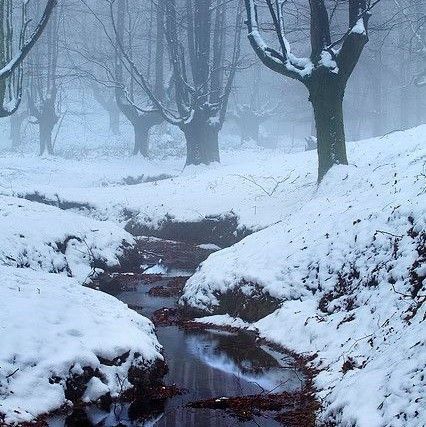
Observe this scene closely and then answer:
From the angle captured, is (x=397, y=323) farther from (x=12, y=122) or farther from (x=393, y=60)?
(x=393, y=60)

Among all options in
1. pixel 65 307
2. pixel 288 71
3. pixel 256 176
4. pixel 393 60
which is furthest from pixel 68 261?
pixel 393 60

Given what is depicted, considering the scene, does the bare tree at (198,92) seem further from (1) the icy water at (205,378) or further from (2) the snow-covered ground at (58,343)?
(2) the snow-covered ground at (58,343)

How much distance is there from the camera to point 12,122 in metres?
42.5

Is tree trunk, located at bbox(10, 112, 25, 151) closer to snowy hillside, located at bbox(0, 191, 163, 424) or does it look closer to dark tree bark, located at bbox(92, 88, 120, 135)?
dark tree bark, located at bbox(92, 88, 120, 135)

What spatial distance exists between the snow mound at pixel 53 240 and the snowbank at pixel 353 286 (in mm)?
2799

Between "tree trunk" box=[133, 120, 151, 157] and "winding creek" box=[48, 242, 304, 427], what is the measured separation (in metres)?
21.9

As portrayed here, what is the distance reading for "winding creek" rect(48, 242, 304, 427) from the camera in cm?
479

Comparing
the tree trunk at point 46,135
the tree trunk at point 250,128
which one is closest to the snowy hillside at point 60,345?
the tree trunk at point 46,135

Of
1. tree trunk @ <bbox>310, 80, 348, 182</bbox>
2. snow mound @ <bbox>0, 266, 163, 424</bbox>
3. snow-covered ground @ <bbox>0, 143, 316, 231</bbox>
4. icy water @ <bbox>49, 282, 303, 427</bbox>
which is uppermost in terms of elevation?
tree trunk @ <bbox>310, 80, 348, 182</bbox>

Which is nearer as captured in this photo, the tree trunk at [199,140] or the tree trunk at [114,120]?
the tree trunk at [199,140]

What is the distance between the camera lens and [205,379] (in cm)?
591

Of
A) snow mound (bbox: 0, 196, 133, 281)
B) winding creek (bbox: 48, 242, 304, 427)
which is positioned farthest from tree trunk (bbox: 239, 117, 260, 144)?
winding creek (bbox: 48, 242, 304, 427)

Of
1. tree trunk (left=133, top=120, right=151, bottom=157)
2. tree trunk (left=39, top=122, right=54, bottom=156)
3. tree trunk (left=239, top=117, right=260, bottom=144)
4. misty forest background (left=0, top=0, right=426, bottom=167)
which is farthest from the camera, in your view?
tree trunk (left=239, top=117, right=260, bottom=144)

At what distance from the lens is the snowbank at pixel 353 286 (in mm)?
4078
